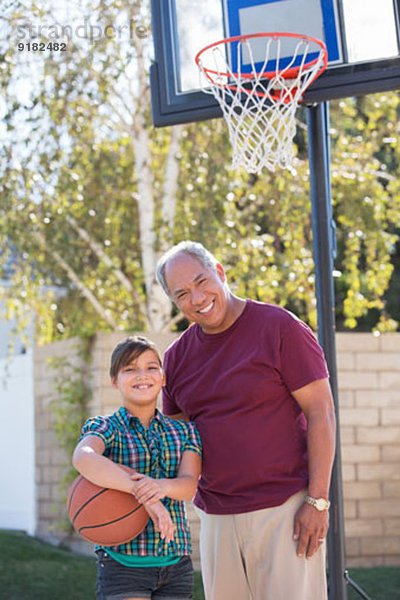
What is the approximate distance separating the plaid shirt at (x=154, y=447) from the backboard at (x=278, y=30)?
2.08m

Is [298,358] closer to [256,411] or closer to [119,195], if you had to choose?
[256,411]

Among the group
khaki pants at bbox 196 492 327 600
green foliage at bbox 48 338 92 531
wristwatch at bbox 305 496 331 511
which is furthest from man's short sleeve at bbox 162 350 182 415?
green foliage at bbox 48 338 92 531

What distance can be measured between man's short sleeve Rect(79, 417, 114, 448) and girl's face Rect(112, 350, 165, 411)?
0.44ft

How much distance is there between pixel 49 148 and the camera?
888 cm

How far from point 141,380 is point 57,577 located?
4.00m

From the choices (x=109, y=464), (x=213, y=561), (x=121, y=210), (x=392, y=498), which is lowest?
(x=392, y=498)

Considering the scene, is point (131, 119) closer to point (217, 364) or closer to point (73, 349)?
point (73, 349)

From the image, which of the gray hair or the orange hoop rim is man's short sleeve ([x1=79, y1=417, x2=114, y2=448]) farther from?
the orange hoop rim

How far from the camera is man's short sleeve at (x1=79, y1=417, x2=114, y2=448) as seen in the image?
355 cm

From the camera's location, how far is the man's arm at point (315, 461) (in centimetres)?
348

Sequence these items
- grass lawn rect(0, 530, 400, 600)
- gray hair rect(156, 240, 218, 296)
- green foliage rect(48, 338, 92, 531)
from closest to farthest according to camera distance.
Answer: gray hair rect(156, 240, 218, 296), grass lawn rect(0, 530, 400, 600), green foliage rect(48, 338, 92, 531)

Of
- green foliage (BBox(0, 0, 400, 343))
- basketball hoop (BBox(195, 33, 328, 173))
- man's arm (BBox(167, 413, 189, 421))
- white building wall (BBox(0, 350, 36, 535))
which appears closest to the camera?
man's arm (BBox(167, 413, 189, 421))

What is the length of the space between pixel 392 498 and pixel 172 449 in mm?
4774

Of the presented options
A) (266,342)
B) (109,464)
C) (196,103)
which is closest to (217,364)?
(266,342)
